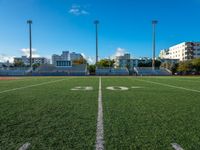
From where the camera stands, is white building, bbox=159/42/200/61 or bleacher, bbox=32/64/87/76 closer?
bleacher, bbox=32/64/87/76

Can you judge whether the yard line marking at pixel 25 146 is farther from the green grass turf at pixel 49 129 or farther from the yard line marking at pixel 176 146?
the yard line marking at pixel 176 146

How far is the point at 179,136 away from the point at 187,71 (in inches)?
2552

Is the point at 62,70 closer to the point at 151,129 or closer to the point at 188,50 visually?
the point at 151,129

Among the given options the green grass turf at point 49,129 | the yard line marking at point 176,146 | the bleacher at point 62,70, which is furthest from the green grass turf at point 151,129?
the bleacher at point 62,70

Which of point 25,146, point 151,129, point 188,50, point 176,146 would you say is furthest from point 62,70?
point 188,50

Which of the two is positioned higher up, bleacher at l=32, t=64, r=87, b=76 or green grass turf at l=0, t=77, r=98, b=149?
bleacher at l=32, t=64, r=87, b=76

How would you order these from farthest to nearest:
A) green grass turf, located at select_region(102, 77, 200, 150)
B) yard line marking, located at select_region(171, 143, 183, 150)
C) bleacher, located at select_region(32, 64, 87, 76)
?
bleacher, located at select_region(32, 64, 87, 76) < green grass turf, located at select_region(102, 77, 200, 150) < yard line marking, located at select_region(171, 143, 183, 150)

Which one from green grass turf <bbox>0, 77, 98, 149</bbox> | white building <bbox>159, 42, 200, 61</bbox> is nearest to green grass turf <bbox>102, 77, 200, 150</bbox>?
green grass turf <bbox>0, 77, 98, 149</bbox>

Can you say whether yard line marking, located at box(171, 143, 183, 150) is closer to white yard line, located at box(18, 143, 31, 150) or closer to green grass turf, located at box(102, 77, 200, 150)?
green grass turf, located at box(102, 77, 200, 150)

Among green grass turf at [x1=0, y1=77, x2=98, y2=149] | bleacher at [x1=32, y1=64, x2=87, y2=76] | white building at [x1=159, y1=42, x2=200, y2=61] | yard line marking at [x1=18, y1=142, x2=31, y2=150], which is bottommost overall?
yard line marking at [x1=18, y1=142, x2=31, y2=150]

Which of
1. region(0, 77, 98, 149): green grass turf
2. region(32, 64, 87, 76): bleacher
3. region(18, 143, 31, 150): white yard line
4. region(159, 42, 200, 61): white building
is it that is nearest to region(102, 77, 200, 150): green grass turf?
region(0, 77, 98, 149): green grass turf

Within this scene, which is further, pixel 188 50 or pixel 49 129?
pixel 188 50

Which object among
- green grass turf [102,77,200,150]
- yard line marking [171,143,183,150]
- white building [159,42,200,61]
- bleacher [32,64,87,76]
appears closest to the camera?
yard line marking [171,143,183,150]

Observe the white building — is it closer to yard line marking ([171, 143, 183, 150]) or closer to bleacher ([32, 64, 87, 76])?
bleacher ([32, 64, 87, 76])
